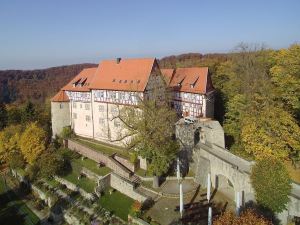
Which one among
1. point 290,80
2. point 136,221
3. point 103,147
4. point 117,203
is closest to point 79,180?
point 103,147

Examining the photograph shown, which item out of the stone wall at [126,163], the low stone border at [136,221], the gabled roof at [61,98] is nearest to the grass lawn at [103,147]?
the stone wall at [126,163]

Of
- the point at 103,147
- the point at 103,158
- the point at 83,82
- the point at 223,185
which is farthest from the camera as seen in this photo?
the point at 83,82

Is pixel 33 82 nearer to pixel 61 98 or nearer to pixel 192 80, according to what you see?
pixel 61 98

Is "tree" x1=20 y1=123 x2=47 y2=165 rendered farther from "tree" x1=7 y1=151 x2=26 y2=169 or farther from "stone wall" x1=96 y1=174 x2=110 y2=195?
"stone wall" x1=96 y1=174 x2=110 y2=195

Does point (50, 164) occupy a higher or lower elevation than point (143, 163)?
lower

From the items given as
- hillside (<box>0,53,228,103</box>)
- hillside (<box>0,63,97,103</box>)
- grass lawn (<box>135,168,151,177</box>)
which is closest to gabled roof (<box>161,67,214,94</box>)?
grass lawn (<box>135,168,151,177</box>)
